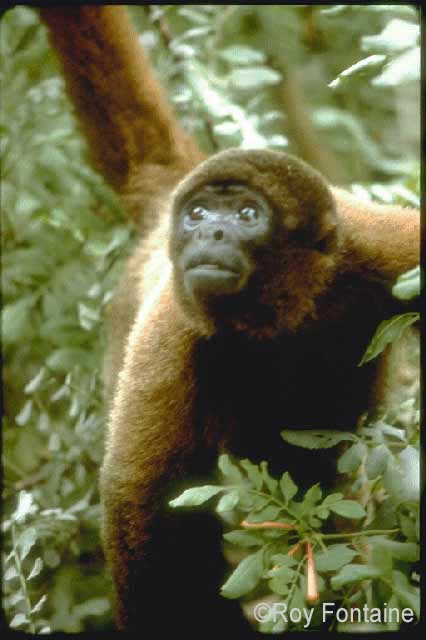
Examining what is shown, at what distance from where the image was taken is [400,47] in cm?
221

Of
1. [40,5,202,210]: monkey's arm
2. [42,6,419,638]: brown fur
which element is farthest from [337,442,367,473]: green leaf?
[40,5,202,210]: monkey's arm

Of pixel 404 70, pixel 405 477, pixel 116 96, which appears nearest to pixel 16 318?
pixel 116 96

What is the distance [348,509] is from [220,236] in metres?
1.24

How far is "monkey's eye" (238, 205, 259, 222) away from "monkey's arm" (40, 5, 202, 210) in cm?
163

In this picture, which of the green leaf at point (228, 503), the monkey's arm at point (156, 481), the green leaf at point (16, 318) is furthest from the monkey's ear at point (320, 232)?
the green leaf at point (16, 318)

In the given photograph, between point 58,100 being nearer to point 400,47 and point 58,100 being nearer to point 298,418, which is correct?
point 298,418

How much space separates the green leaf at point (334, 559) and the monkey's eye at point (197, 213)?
1.47m

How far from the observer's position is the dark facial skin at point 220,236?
3365 millimetres

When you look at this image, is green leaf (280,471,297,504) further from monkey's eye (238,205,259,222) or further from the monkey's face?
monkey's eye (238,205,259,222)

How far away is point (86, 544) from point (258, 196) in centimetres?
227

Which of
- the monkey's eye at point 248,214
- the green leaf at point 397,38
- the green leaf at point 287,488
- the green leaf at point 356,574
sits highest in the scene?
the green leaf at point 397,38

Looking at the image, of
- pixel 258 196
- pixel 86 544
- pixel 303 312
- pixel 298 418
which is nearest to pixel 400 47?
pixel 258 196

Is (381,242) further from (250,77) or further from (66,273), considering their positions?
(66,273)

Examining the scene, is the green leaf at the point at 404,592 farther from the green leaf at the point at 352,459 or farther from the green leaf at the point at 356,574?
the green leaf at the point at 352,459
